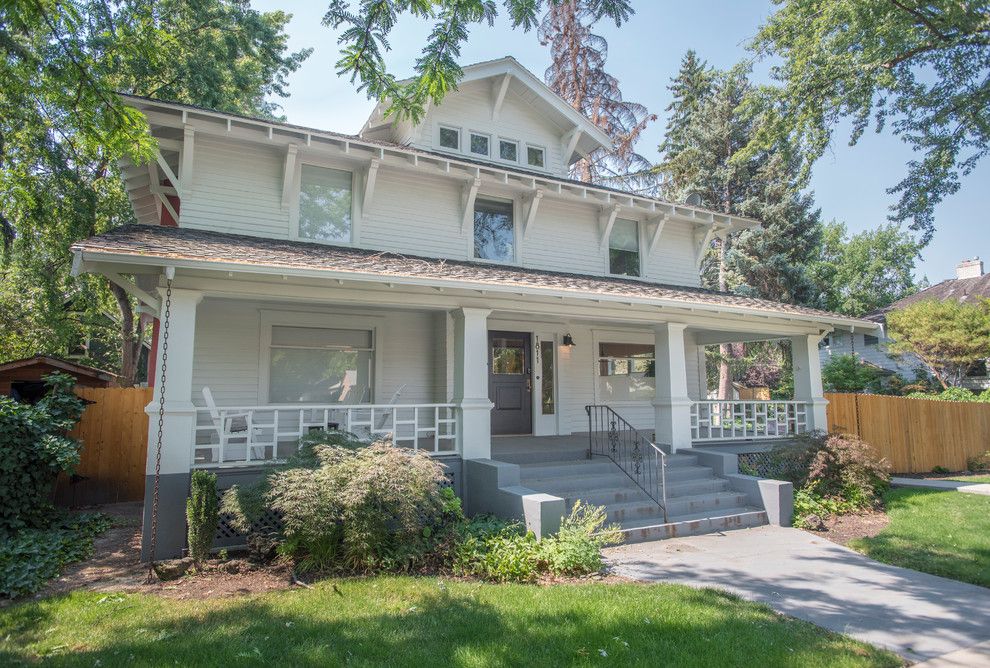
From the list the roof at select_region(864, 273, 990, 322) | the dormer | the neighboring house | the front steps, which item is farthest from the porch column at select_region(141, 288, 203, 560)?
the roof at select_region(864, 273, 990, 322)

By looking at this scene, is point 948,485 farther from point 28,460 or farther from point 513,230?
point 28,460

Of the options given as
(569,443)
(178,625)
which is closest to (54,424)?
(178,625)

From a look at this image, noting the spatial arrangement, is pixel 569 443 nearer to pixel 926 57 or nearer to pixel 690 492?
pixel 690 492

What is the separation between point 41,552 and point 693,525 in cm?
822

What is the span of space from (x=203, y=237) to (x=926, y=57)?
555 inches

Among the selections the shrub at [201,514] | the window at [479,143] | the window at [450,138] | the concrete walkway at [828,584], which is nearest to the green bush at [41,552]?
the shrub at [201,514]

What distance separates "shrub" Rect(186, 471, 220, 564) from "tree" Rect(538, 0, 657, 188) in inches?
764

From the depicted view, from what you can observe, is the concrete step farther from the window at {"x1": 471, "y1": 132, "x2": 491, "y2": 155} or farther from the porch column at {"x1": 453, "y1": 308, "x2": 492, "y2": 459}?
the window at {"x1": 471, "y1": 132, "x2": 491, "y2": 155}

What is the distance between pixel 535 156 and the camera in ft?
42.4

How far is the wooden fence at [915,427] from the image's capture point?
1378 centimetres

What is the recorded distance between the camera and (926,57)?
37.9 feet

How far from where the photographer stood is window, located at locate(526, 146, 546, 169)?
1284 cm

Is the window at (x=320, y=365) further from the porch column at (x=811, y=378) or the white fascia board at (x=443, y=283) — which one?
the porch column at (x=811, y=378)

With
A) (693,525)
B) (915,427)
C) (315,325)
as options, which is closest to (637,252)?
(693,525)
